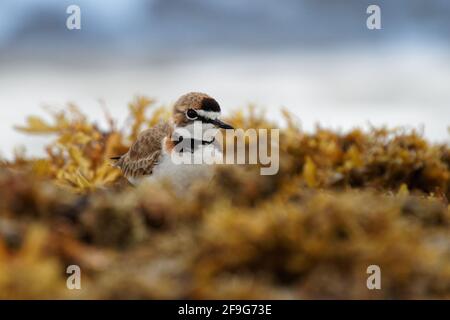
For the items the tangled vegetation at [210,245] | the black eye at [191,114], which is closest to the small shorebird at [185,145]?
the black eye at [191,114]

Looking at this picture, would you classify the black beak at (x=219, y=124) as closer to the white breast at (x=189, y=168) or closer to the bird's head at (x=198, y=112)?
the bird's head at (x=198, y=112)

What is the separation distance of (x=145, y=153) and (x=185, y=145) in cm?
53

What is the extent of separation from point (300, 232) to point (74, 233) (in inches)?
49.4

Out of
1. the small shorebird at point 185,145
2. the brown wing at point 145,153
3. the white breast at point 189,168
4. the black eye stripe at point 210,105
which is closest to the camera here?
the white breast at point 189,168

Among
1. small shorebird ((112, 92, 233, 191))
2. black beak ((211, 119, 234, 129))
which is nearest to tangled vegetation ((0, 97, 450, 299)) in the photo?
small shorebird ((112, 92, 233, 191))

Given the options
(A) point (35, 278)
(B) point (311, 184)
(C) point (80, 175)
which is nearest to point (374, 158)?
(B) point (311, 184)

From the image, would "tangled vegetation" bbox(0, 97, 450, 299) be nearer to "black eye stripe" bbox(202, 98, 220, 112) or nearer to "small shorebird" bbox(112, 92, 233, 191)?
"small shorebird" bbox(112, 92, 233, 191)

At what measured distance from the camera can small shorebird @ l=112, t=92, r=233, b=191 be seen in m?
6.34

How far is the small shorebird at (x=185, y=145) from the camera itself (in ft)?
20.8

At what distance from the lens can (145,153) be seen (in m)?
6.99

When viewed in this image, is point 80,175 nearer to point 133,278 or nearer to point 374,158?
point 374,158

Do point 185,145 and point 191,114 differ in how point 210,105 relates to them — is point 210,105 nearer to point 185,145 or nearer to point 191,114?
point 191,114

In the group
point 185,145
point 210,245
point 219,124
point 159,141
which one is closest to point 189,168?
point 185,145
